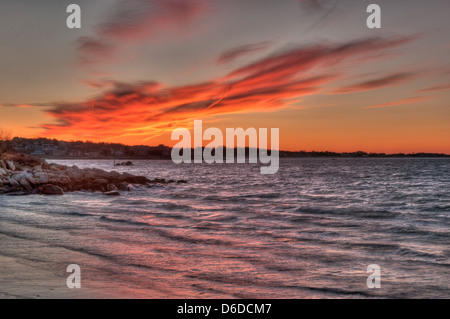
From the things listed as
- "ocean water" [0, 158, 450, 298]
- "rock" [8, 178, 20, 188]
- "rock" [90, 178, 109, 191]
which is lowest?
"ocean water" [0, 158, 450, 298]

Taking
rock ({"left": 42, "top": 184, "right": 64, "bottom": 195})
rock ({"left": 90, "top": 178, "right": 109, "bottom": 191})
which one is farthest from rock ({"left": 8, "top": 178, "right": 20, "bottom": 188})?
rock ({"left": 90, "top": 178, "right": 109, "bottom": 191})

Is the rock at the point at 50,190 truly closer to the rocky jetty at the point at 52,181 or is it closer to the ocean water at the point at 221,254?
the rocky jetty at the point at 52,181

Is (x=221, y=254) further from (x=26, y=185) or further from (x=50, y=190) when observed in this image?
(x=26, y=185)

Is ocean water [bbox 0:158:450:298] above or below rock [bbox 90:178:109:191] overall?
below

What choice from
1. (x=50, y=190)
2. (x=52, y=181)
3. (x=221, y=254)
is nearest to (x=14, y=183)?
(x=50, y=190)

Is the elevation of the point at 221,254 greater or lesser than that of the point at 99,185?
lesser

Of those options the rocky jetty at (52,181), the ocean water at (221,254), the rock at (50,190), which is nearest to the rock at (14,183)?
the rocky jetty at (52,181)

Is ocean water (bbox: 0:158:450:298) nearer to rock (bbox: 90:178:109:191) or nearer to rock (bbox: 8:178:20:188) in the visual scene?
rock (bbox: 8:178:20:188)

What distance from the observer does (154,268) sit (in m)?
9.20

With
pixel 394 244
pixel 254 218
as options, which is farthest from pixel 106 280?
pixel 254 218

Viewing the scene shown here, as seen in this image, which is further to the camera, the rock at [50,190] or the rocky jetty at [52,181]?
the rocky jetty at [52,181]

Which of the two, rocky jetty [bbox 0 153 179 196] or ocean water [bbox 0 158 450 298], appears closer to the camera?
ocean water [bbox 0 158 450 298]
